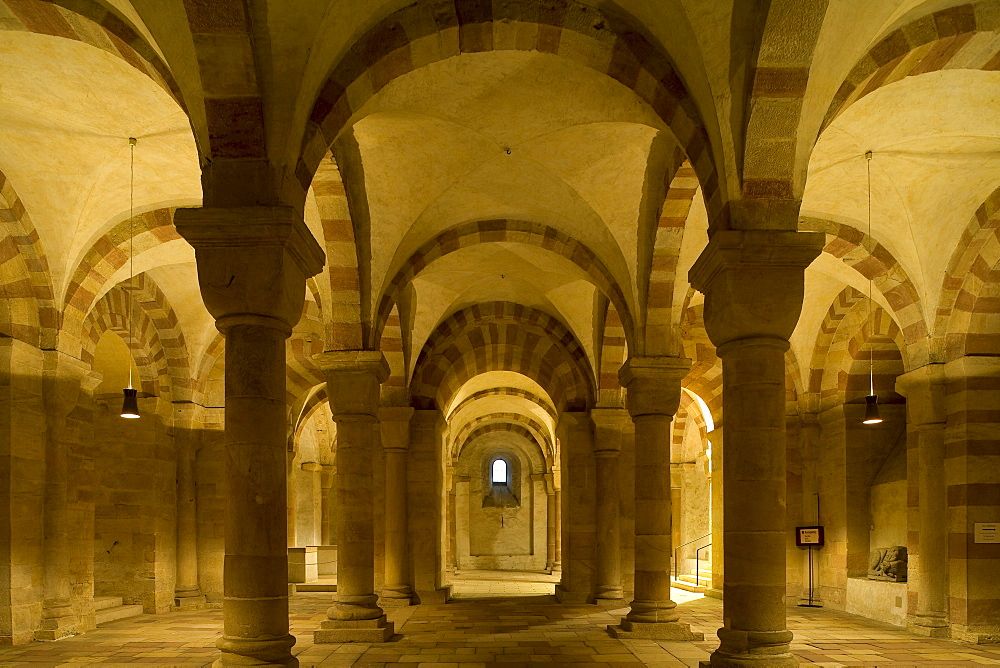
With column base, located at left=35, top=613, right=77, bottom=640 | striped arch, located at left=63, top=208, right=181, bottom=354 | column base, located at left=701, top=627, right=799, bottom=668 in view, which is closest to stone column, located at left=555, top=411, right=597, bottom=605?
striped arch, located at left=63, top=208, right=181, bottom=354

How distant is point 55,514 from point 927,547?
1102 centimetres

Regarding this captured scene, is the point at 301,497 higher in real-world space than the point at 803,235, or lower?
lower

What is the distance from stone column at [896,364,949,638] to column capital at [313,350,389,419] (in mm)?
7102

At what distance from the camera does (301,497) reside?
25.2m

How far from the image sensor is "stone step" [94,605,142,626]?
40.9 feet

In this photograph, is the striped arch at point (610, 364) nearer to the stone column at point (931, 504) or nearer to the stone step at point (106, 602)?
the stone column at point (931, 504)

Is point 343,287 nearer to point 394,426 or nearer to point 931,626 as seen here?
point 394,426

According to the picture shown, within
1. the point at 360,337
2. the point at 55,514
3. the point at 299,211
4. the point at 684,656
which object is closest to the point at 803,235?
the point at 299,211

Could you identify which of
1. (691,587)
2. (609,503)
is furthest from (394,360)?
(691,587)

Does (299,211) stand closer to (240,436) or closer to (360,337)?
(240,436)

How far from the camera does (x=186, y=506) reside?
15133 mm

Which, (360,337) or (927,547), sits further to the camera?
(927,547)

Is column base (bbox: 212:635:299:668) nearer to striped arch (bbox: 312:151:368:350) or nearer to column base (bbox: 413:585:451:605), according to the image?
striped arch (bbox: 312:151:368:350)

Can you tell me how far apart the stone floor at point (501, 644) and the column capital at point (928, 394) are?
9.10 feet
